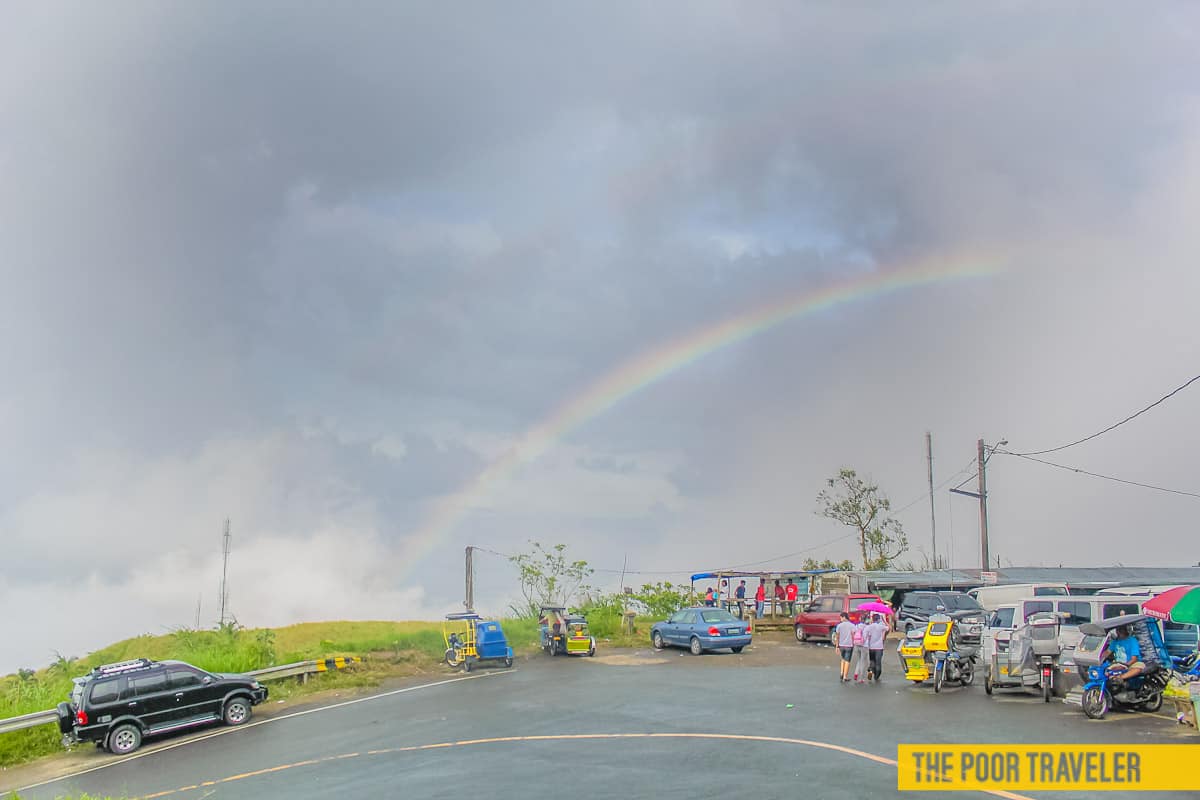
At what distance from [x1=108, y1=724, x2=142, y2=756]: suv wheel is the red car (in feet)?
74.1

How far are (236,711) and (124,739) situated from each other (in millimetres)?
2759

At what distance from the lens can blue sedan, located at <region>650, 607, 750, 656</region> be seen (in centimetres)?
3203

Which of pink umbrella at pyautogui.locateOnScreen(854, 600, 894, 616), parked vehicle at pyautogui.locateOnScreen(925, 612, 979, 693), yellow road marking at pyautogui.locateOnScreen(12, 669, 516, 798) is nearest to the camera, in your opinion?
yellow road marking at pyautogui.locateOnScreen(12, 669, 516, 798)

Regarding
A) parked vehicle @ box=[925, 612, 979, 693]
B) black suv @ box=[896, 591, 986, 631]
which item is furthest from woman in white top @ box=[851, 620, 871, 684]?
black suv @ box=[896, 591, 986, 631]

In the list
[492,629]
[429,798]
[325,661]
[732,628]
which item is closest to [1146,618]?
[429,798]

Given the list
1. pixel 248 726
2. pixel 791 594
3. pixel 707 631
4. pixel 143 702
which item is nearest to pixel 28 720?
pixel 143 702

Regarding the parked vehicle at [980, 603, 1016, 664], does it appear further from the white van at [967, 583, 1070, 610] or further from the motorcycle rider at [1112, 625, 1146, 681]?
the white van at [967, 583, 1070, 610]

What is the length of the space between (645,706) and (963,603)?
1824cm

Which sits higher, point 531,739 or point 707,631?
point 531,739

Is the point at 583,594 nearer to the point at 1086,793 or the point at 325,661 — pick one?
the point at 325,661

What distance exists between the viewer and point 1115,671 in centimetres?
1697

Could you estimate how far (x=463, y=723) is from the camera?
1988 cm

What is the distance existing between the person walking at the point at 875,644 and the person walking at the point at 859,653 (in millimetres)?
123

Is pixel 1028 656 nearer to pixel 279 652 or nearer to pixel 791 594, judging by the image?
pixel 791 594
